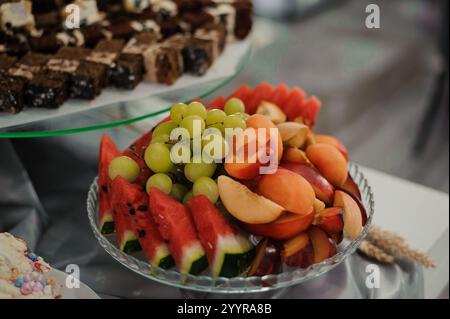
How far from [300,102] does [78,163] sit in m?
0.57

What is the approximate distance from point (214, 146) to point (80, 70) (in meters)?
0.58

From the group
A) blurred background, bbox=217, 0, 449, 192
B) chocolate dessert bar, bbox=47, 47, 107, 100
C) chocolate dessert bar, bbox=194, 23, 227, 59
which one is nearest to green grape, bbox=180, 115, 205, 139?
chocolate dessert bar, bbox=47, 47, 107, 100

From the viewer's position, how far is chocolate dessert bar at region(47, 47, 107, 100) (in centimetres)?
133

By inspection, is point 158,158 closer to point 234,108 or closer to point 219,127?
point 219,127

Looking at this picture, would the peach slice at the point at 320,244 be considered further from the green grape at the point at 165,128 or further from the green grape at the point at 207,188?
the green grape at the point at 165,128

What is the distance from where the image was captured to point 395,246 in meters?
1.25

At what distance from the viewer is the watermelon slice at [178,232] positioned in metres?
0.90

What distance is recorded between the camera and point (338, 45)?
142 inches

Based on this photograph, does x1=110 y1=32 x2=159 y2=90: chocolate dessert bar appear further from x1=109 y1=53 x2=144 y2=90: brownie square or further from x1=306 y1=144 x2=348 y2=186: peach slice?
x1=306 y1=144 x2=348 y2=186: peach slice

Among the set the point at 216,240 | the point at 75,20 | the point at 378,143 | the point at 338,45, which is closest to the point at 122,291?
the point at 216,240

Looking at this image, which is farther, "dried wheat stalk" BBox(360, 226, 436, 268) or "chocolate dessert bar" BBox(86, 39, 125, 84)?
"chocolate dessert bar" BBox(86, 39, 125, 84)

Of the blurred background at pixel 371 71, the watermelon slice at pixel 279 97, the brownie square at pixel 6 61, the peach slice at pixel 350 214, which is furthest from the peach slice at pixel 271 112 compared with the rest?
the blurred background at pixel 371 71

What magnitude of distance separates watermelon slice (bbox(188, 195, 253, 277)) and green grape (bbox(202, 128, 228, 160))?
0.07 metres

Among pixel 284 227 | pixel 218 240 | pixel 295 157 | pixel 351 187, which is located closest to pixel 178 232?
pixel 218 240
